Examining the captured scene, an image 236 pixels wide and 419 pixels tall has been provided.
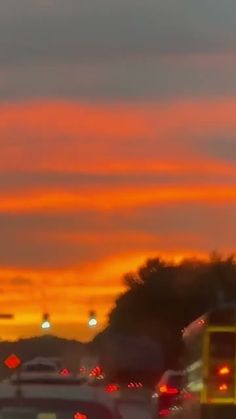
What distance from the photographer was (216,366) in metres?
20.1

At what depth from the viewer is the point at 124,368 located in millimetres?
69938

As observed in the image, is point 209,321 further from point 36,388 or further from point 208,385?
point 36,388

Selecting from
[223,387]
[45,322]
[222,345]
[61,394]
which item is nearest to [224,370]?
[223,387]

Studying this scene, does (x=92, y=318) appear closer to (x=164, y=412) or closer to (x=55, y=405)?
(x=164, y=412)

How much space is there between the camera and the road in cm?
3478

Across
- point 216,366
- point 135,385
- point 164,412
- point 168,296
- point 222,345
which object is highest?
point 168,296

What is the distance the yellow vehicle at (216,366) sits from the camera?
19438mm

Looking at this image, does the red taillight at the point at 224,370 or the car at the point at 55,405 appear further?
the red taillight at the point at 224,370

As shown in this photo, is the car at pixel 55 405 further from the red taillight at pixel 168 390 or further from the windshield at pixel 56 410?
the red taillight at pixel 168 390

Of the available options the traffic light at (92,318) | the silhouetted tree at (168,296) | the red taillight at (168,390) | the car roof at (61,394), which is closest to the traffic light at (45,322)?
the traffic light at (92,318)

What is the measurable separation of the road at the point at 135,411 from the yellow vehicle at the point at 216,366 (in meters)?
11.0

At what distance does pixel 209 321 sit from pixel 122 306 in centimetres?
7550

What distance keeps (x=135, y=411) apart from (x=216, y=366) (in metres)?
19.1

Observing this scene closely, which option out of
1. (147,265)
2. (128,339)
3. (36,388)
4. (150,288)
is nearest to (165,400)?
(36,388)
